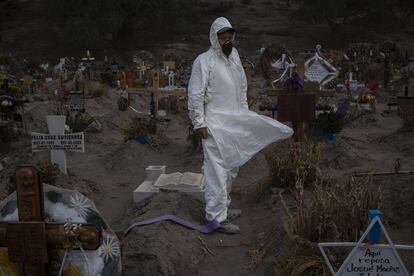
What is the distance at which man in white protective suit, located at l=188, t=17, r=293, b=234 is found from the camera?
510 centimetres

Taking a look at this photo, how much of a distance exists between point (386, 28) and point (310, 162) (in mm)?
34430

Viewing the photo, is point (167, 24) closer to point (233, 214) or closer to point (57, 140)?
point (57, 140)

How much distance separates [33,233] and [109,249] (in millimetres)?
660

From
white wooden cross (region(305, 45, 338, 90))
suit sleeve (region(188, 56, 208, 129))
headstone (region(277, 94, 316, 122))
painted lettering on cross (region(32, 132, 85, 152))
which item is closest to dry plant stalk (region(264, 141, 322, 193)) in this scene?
headstone (region(277, 94, 316, 122))

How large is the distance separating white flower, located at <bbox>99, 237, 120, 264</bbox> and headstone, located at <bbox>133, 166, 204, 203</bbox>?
2756 mm

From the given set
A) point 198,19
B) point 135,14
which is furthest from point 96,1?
point 198,19

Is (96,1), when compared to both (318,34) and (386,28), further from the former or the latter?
(386,28)

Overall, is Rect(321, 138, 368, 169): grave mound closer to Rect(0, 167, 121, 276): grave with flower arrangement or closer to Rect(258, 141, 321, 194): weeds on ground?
Rect(258, 141, 321, 194): weeds on ground

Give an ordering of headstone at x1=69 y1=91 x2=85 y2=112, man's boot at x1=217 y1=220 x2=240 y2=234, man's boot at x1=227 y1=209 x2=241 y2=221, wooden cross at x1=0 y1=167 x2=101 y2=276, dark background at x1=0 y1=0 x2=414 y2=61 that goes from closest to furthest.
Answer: wooden cross at x1=0 y1=167 x2=101 y2=276 < man's boot at x1=217 y1=220 x2=240 y2=234 < man's boot at x1=227 y1=209 x2=241 y2=221 < headstone at x1=69 y1=91 x2=85 y2=112 < dark background at x1=0 y1=0 x2=414 y2=61

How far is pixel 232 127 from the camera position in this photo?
527cm

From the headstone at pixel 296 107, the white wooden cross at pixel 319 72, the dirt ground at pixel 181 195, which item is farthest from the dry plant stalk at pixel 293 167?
the white wooden cross at pixel 319 72

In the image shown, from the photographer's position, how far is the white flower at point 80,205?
10.1ft

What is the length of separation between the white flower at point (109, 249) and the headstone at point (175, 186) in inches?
108

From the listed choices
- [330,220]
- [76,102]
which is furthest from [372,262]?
[76,102]
